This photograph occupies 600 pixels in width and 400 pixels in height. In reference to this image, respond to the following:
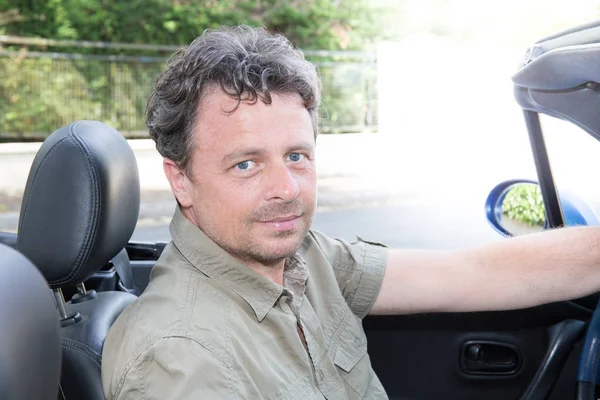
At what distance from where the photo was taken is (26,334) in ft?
3.28

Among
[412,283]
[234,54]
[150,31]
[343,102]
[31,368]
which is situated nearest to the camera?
[31,368]

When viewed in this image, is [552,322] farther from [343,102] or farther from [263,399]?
[343,102]

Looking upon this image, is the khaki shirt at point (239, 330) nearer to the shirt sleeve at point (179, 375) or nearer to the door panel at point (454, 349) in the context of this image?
the shirt sleeve at point (179, 375)

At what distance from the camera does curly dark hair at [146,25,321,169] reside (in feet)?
5.46

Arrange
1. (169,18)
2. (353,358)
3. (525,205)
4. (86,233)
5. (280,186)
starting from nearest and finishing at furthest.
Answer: (280,186) → (86,233) → (353,358) → (525,205) → (169,18)

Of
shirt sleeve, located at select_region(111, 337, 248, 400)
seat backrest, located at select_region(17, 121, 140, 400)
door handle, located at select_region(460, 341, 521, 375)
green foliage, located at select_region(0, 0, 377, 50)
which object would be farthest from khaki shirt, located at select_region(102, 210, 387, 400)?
green foliage, located at select_region(0, 0, 377, 50)

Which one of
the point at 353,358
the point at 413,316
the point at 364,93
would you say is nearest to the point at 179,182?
the point at 353,358

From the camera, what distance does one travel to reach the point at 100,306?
1.92 meters

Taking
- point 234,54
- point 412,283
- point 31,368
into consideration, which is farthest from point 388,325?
point 31,368

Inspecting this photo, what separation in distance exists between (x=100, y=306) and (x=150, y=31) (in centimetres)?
1150

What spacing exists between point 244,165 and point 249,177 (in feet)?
0.09

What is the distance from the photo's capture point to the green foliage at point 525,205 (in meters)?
2.51

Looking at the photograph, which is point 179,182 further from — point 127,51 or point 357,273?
point 127,51

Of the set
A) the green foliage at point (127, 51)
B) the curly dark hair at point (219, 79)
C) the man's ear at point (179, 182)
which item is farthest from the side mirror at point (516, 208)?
the green foliage at point (127, 51)
